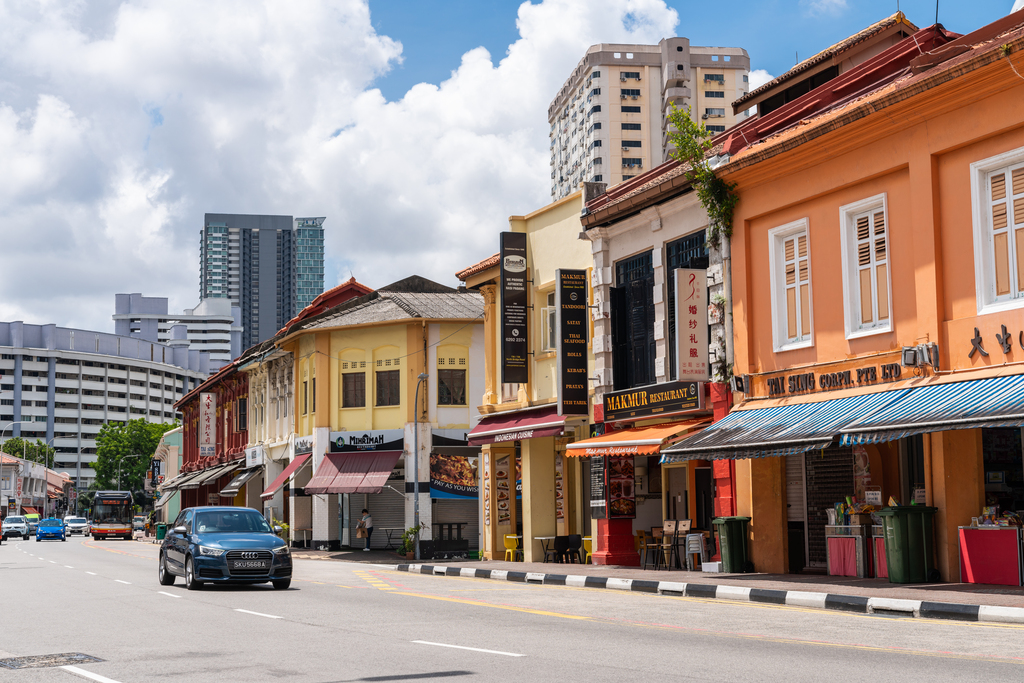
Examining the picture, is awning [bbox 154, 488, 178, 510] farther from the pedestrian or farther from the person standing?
the pedestrian

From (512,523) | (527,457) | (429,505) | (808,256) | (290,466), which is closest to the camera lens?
(808,256)

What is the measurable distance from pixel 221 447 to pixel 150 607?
49.0 meters

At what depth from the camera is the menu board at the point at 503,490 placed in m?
33.6

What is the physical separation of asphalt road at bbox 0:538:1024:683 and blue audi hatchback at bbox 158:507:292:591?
25.2 inches

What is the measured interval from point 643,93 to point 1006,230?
107451 millimetres

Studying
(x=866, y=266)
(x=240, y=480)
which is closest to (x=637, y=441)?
(x=866, y=266)

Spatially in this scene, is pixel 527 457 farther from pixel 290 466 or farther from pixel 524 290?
pixel 290 466

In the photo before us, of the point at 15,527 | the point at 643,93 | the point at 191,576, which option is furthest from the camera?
the point at 643,93

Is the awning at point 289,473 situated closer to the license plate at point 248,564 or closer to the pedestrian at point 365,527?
the pedestrian at point 365,527

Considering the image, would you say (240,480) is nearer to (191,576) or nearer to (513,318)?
(513,318)

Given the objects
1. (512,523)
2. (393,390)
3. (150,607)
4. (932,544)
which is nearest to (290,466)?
(393,390)

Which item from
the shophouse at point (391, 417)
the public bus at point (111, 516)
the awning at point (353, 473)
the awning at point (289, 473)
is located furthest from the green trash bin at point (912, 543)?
Result: the public bus at point (111, 516)

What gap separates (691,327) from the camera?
23094 millimetres

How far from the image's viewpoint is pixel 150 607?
56.7 feet
